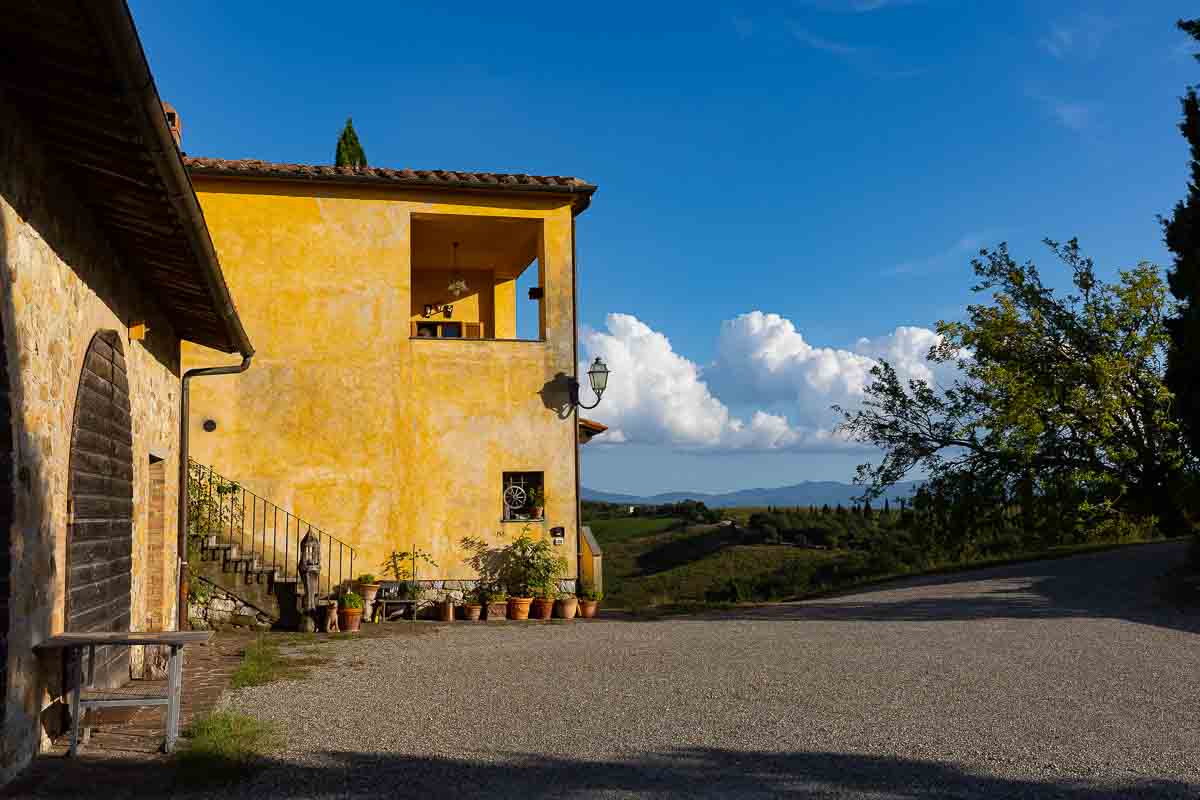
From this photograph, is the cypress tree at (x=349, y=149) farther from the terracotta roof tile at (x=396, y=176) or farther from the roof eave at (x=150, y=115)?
the roof eave at (x=150, y=115)

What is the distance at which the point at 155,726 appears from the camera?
6293 millimetres

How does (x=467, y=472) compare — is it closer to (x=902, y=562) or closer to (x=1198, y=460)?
(x=1198, y=460)

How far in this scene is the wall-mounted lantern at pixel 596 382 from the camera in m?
14.5

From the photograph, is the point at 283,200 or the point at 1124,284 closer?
the point at 283,200

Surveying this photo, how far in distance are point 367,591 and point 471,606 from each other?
145 cm

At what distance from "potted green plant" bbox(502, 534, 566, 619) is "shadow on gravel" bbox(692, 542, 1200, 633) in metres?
2.38

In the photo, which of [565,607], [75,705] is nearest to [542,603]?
[565,607]

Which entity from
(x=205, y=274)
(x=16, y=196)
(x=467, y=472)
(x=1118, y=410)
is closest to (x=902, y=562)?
(x=1118, y=410)

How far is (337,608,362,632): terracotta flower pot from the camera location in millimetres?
12352

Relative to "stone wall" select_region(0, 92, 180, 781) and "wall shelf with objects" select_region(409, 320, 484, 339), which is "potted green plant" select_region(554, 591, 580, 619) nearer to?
"wall shelf with objects" select_region(409, 320, 484, 339)

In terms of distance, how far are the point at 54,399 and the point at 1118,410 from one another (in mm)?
15862

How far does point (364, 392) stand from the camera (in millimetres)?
14109

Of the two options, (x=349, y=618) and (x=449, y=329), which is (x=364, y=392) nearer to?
(x=349, y=618)

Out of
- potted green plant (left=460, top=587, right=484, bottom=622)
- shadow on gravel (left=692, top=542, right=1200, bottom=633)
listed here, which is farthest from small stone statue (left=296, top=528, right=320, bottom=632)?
shadow on gravel (left=692, top=542, right=1200, bottom=633)
